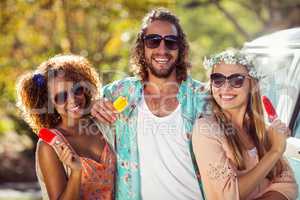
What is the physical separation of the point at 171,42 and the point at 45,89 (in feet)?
2.96

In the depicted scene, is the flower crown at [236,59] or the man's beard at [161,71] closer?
the flower crown at [236,59]

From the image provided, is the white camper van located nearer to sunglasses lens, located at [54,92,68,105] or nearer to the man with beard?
the man with beard

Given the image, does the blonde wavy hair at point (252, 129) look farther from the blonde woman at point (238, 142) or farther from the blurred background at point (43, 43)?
the blurred background at point (43, 43)

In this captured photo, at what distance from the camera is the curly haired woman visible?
374cm

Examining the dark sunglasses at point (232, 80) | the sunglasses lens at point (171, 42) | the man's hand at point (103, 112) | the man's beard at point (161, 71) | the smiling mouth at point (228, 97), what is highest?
the sunglasses lens at point (171, 42)

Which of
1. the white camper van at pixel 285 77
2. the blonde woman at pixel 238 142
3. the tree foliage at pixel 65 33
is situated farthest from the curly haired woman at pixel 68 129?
the tree foliage at pixel 65 33

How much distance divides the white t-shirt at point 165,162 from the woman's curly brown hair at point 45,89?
46 cm

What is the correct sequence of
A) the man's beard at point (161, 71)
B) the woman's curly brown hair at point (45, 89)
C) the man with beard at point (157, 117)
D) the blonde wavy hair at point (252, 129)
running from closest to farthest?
the blonde wavy hair at point (252, 129), the man with beard at point (157, 117), the woman's curly brown hair at point (45, 89), the man's beard at point (161, 71)

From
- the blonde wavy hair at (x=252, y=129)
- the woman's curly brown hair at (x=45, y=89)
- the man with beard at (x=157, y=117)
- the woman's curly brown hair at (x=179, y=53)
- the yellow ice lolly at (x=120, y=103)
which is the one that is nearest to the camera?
the blonde wavy hair at (x=252, y=129)

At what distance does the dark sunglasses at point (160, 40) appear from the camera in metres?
4.34

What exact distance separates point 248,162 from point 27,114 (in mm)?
1423

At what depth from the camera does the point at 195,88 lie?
4348 mm

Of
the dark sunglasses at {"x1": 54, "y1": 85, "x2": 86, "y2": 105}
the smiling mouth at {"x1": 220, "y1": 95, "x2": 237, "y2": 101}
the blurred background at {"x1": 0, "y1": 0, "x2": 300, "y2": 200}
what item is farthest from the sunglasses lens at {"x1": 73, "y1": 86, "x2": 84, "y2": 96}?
the blurred background at {"x1": 0, "y1": 0, "x2": 300, "y2": 200}

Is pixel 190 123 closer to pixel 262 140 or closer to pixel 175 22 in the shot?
pixel 262 140
